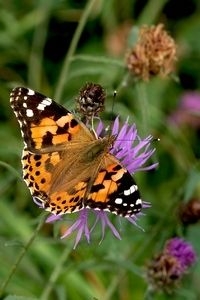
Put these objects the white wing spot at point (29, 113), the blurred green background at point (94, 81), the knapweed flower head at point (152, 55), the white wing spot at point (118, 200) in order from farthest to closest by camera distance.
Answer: the blurred green background at point (94, 81)
the knapweed flower head at point (152, 55)
the white wing spot at point (29, 113)
the white wing spot at point (118, 200)

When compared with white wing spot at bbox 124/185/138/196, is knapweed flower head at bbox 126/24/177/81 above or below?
above

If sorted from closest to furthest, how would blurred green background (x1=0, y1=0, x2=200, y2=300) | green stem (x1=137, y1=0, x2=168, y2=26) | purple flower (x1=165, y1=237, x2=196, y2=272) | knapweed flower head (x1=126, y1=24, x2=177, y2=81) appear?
purple flower (x1=165, y1=237, x2=196, y2=272), knapweed flower head (x1=126, y1=24, x2=177, y2=81), blurred green background (x1=0, y1=0, x2=200, y2=300), green stem (x1=137, y1=0, x2=168, y2=26)

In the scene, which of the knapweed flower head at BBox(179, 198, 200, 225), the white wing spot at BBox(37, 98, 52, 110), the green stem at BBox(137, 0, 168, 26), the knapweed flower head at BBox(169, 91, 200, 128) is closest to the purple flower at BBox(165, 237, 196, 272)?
the knapweed flower head at BBox(179, 198, 200, 225)

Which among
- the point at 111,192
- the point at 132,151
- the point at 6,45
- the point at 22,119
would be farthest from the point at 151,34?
the point at 6,45

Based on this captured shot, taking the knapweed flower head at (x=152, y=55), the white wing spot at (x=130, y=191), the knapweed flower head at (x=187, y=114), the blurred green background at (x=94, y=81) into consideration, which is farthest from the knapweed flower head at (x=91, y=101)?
the knapweed flower head at (x=187, y=114)

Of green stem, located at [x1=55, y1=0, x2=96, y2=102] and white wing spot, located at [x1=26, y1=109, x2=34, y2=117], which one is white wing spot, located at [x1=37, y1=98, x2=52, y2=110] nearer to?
white wing spot, located at [x1=26, y1=109, x2=34, y2=117]

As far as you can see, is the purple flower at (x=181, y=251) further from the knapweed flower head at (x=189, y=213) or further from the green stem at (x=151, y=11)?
the green stem at (x=151, y=11)
